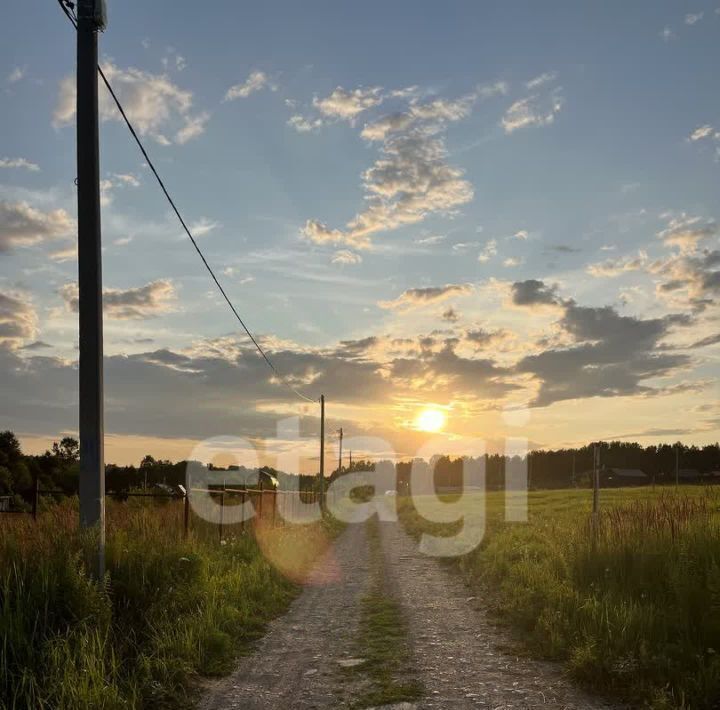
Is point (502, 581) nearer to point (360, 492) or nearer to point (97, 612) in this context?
point (97, 612)

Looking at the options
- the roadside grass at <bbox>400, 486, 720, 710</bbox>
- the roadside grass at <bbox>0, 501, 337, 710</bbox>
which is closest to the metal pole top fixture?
the roadside grass at <bbox>0, 501, 337, 710</bbox>

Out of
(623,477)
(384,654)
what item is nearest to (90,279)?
(384,654)

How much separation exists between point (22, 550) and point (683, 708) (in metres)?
7.11

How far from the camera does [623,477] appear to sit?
14662 centimetres

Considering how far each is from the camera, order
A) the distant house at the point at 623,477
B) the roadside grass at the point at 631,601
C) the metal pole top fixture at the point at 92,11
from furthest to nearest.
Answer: the distant house at the point at 623,477, the metal pole top fixture at the point at 92,11, the roadside grass at the point at 631,601

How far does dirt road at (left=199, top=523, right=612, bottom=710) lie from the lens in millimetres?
6625

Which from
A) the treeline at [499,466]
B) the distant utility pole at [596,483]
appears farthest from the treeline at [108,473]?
the distant utility pole at [596,483]

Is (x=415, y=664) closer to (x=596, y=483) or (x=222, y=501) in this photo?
(x=596, y=483)

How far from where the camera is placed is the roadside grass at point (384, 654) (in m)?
6.73

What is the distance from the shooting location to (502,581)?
517 inches

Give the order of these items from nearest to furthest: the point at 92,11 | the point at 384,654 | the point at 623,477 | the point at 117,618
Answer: the point at 384,654, the point at 117,618, the point at 92,11, the point at 623,477

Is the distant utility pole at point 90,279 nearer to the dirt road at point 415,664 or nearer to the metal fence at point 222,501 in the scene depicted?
the dirt road at point 415,664

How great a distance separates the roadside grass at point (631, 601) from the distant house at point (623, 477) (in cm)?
12610

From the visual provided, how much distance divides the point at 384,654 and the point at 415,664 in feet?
1.91
